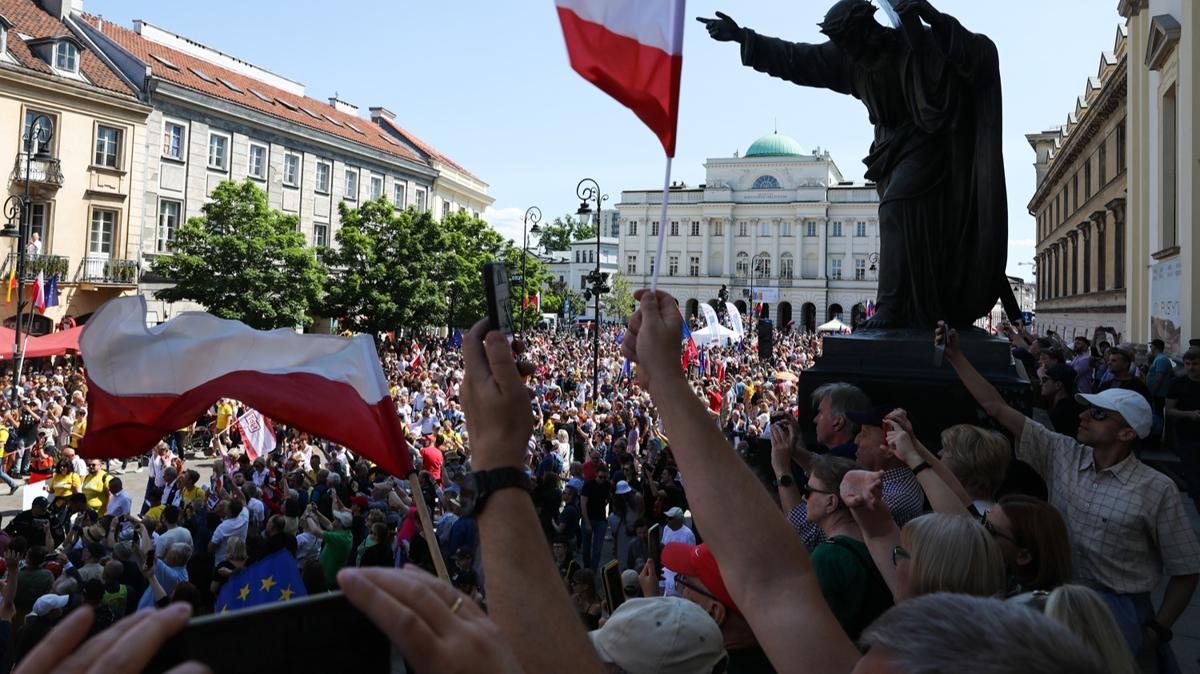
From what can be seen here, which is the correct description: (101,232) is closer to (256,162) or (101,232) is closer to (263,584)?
(256,162)

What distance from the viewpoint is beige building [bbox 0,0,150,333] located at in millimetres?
29766

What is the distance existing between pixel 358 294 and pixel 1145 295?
27683 mm

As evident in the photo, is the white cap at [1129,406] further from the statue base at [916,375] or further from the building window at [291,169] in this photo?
the building window at [291,169]

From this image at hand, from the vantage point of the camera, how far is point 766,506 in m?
1.94

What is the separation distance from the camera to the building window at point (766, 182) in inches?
3612

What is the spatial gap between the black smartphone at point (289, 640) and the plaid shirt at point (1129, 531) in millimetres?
3420

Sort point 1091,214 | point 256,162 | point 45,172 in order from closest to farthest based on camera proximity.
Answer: point 45,172 → point 1091,214 → point 256,162

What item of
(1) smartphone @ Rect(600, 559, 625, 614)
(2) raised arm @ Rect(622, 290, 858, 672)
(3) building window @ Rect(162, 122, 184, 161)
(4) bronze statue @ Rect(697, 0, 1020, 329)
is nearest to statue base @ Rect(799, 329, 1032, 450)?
(4) bronze statue @ Rect(697, 0, 1020, 329)

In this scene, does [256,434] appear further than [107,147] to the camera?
No

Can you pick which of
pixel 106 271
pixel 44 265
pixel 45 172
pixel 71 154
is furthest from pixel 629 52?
pixel 106 271

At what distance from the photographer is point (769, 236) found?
9138 cm

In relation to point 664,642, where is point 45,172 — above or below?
above

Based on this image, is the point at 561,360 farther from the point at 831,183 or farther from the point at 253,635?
the point at 831,183

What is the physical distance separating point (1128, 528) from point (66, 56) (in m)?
37.2
